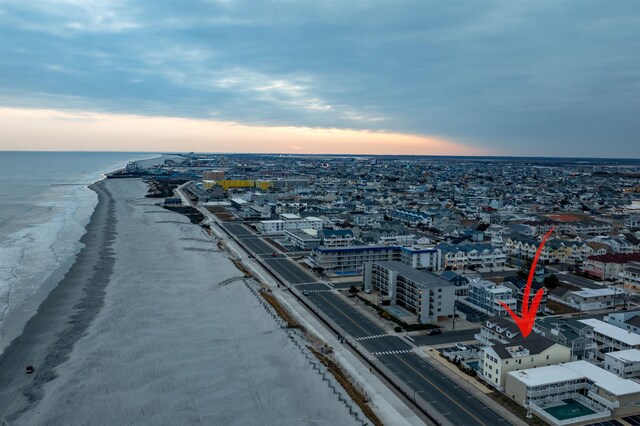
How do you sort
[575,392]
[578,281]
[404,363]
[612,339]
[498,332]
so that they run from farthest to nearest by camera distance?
[578,281], [498,332], [612,339], [404,363], [575,392]

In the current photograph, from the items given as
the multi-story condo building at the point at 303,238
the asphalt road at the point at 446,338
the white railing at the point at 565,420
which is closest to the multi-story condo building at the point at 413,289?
the asphalt road at the point at 446,338

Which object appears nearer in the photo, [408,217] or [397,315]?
[397,315]

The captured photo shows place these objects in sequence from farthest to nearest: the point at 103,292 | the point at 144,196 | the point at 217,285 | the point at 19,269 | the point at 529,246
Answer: the point at 144,196, the point at 529,246, the point at 19,269, the point at 217,285, the point at 103,292

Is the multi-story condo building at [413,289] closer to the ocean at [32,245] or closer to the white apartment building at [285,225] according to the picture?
the ocean at [32,245]

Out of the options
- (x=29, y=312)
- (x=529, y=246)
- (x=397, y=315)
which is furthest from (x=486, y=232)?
(x=29, y=312)

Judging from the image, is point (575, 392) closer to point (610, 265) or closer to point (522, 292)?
point (522, 292)

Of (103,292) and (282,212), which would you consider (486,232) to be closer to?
(282,212)

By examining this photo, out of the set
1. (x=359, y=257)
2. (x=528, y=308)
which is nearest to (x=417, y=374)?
(x=528, y=308)
